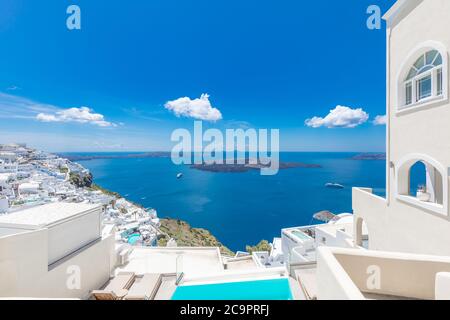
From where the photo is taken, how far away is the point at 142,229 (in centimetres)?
1432

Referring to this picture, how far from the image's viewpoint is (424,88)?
4.31 m

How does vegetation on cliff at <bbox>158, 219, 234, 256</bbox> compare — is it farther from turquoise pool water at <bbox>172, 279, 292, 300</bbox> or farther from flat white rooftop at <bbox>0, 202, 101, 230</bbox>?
flat white rooftop at <bbox>0, 202, 101, 230</bbox>

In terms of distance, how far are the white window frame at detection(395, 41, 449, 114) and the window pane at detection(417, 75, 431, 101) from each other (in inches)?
2.2

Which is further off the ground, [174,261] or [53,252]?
[53,252]

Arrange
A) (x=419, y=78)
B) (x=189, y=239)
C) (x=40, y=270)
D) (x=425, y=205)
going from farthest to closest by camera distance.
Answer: (x=189, y=239) < (x=419, y=78) < (x=40, y=270) < (x=425, y=205)

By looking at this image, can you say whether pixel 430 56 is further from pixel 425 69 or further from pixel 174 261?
pixel 174 261

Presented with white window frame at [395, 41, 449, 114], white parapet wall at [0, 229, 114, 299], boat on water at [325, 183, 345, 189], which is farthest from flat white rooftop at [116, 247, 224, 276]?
boat on water at [325, 183, 345, 189]

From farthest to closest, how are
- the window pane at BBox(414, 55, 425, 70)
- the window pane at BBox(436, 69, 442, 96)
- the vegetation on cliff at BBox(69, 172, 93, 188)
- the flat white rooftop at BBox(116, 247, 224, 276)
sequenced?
the vegetation on cliff at BBox(69, 172, 93, 188), the flat white rooftop at BBox(116, 247, 224, 276), the window pane at BBox(414, 55, 425, 70), the window pane at BBox(436, 69, 442, 96)

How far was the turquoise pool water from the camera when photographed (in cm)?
543

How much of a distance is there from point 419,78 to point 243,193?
137ft

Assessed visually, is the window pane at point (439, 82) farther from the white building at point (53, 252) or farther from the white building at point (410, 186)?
the white building at point (53, 252)

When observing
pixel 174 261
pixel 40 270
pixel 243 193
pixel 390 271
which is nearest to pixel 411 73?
pixel 390 271
